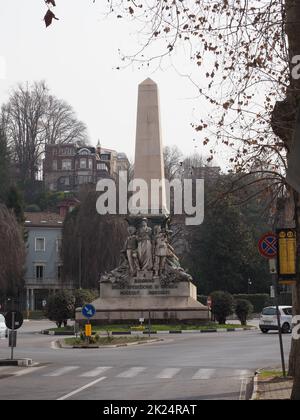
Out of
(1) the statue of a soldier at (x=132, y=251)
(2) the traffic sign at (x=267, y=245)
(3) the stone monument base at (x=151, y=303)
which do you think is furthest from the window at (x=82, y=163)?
(2) the traffic sign at (x=267, y=245)

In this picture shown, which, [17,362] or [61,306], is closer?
[17,362]

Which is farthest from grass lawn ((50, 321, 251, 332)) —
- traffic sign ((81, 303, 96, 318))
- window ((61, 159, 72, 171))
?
window ((61, 159, 72, 171))

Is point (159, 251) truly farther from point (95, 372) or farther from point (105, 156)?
point (105, 156)

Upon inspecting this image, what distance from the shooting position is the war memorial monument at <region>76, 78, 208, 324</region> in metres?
45.7

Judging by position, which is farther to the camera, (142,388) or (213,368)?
(213,368)

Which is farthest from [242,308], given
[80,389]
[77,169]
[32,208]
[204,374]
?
[77,169]

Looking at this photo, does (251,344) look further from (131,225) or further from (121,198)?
(121,198)

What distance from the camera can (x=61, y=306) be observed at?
4712 centimetres

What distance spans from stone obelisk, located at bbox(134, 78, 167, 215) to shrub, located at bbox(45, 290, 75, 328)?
635 cm

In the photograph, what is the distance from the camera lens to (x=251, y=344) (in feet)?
103

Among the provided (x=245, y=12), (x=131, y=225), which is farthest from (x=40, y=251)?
(x=245, y=12)

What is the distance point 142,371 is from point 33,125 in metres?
81.0

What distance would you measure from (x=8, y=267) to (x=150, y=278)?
23.1 metres
